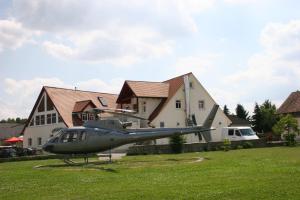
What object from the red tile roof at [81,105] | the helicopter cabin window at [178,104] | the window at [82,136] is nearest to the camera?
the window at [82,136]

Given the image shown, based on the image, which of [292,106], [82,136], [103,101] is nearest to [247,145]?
[82,136]

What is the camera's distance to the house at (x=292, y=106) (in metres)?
57.2

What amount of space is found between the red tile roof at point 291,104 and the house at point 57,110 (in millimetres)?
22520

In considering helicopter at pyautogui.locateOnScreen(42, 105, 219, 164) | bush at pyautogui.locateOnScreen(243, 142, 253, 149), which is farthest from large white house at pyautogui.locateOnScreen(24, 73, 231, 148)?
helicopter at pyautogui.locateOnScreen(42, 105, 219, 164)

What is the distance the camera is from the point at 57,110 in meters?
52.3

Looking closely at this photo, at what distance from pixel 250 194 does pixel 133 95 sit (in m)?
37.4

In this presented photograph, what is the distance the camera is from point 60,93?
55906 mm

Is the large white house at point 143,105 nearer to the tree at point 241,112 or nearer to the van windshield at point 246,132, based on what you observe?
the van windshield at point 246,132

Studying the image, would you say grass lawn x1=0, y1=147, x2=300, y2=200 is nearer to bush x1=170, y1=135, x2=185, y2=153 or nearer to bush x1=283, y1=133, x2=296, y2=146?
bush x1=170, y1=135, x2=185, y2=153

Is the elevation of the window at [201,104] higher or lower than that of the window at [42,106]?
lower

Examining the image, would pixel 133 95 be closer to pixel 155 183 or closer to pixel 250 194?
pixel 155 183

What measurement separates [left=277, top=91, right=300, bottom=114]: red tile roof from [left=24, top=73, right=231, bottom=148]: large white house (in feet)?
33.4

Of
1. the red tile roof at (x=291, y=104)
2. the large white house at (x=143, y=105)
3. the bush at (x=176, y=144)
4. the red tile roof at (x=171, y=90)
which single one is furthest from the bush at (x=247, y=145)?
the red tile roof at (x=291, y=104)

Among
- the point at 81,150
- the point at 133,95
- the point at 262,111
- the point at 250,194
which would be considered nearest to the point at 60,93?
the point at 133,95
